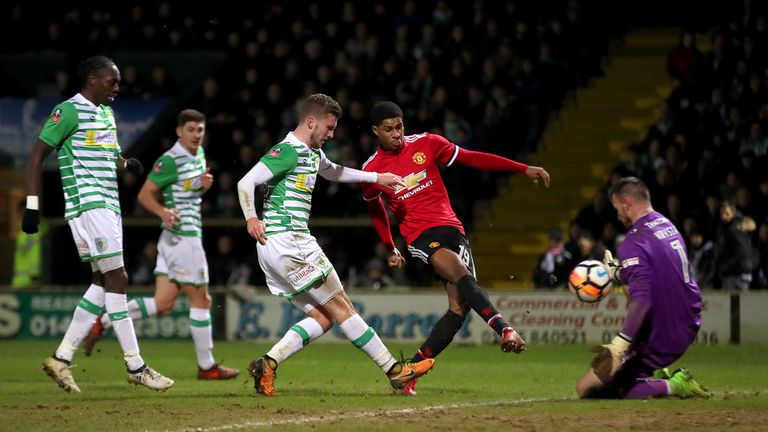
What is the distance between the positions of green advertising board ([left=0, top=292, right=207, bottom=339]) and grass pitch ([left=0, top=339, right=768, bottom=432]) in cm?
371

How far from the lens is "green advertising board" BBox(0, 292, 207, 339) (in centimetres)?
1819

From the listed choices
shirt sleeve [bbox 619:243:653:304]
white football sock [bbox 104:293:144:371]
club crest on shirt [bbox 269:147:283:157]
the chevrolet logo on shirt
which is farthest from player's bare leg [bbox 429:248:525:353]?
white football sock [bbox 104:293:144:371]

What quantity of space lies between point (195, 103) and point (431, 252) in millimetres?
13395

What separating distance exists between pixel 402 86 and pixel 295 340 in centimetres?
1192

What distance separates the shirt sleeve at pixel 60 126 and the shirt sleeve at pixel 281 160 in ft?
5.49

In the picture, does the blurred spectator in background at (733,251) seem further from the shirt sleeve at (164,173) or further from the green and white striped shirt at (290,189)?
the green and white striped shirt at (290,189)

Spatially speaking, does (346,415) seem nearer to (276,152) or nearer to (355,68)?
(276,152)

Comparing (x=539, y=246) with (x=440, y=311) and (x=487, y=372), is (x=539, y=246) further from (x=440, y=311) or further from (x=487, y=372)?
(x=487, y=372)

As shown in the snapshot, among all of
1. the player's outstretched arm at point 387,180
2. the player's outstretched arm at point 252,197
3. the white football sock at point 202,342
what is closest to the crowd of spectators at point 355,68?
the white football sock at point 202,342

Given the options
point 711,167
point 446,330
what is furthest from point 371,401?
point 711,167

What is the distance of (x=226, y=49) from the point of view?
79.0 ft

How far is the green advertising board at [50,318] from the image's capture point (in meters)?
18.2

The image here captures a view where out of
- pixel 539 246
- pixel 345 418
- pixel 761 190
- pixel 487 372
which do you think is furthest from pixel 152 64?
pixel 345 418

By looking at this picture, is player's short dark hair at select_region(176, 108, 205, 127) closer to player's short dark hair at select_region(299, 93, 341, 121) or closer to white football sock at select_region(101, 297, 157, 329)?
white football sock at select_region(101, 297, 157, 329)
